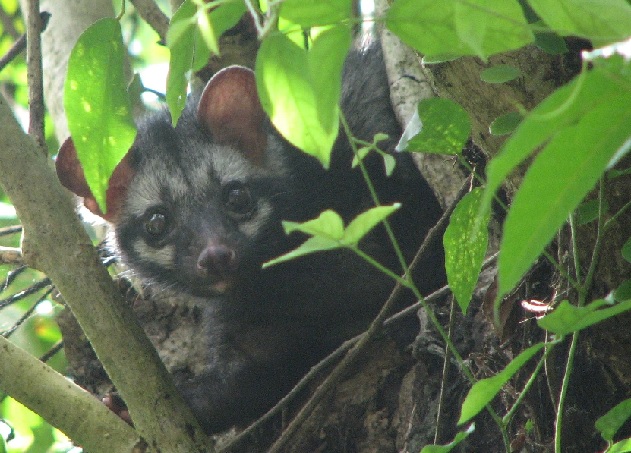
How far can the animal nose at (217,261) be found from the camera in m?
3.87

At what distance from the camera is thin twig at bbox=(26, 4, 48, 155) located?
293 cm

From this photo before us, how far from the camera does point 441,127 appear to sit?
6.55 feet

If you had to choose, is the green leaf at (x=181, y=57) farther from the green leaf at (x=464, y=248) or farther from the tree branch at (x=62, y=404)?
the tree branch at (x=62, y=404)

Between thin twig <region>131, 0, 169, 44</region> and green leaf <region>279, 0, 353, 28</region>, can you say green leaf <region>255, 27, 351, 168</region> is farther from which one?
thin twig <region>131, 0, 169, 44</region>

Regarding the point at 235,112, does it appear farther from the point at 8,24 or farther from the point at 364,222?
the point at 364,222

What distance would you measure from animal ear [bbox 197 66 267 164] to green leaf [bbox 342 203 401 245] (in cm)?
276

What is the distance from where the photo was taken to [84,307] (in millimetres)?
2600

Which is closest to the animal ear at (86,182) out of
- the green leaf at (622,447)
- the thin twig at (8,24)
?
the thin twig at (8,24)

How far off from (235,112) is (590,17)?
3444 millimetres

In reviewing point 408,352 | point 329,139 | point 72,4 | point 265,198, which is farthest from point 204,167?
point 329,139

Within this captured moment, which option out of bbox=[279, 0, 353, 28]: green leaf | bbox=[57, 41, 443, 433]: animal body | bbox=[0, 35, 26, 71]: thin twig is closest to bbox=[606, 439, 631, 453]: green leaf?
bbox=[279, 0, 353, 28]: green leaf

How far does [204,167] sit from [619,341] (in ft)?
9.15

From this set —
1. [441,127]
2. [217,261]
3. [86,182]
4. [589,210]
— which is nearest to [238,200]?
[217,261]

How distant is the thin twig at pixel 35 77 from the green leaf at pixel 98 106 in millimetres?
860
